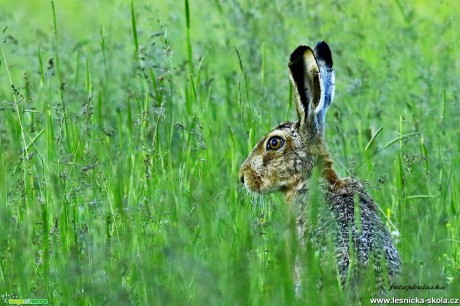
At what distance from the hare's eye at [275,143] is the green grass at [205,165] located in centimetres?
32

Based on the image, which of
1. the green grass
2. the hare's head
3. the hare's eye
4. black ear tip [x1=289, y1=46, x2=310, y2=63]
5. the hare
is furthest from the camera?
the hare's eye

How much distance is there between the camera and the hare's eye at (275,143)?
21.3 ft

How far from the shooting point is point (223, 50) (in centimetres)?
1003

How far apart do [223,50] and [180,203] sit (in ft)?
14.2

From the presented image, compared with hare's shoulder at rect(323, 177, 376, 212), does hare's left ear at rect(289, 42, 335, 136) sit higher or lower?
higher

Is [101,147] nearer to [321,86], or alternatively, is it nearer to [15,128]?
[15,128]

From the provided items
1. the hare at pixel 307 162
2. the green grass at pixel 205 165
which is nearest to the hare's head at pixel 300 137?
the hare at pixel 307 162

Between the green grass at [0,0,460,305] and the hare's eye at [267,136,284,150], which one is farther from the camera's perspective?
the hare's eye at [267,136,284,150]

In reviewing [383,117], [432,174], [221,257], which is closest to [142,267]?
[221,257]

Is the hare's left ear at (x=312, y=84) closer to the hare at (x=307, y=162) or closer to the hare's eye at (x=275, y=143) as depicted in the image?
the hare at (x=307, y=162)

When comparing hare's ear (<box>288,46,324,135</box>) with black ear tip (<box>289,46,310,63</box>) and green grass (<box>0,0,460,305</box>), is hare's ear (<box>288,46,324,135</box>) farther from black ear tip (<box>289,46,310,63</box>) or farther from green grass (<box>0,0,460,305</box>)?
green grass (<box>0,0,460,305</box>)

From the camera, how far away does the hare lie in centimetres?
545

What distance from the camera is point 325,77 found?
6402 millimetres

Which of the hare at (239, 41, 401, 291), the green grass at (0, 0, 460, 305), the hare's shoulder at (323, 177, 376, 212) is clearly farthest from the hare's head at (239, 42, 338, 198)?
the hare's shoulder at (323, 177, 376, 212)
